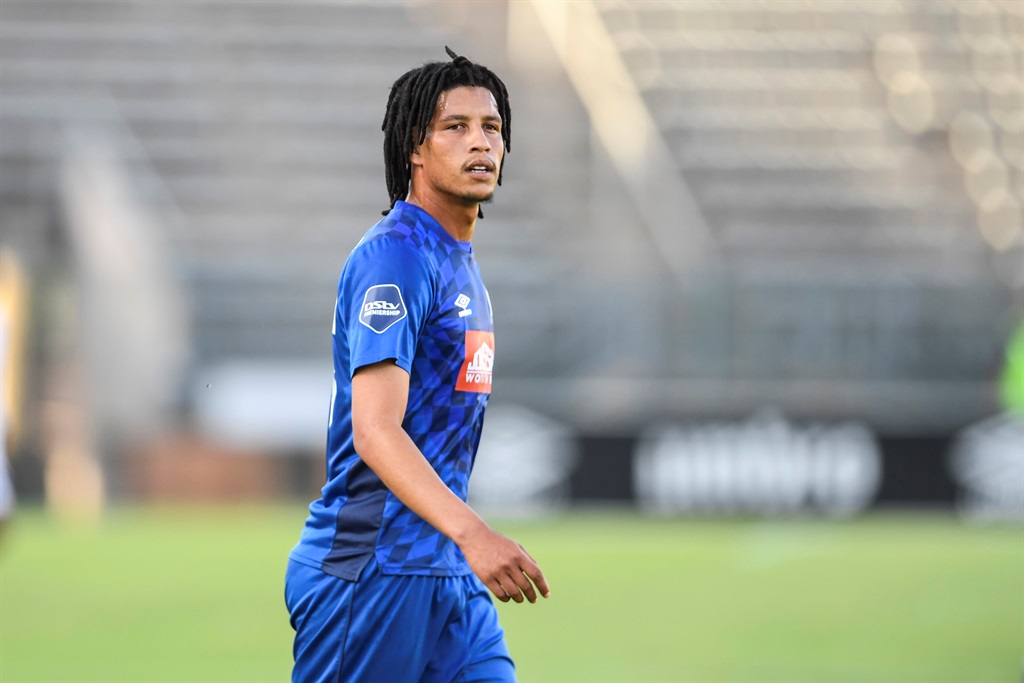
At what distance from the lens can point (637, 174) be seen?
21.5 metres

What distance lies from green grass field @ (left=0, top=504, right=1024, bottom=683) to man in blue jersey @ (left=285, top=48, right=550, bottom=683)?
435 centimetres

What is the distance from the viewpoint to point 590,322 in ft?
57.9

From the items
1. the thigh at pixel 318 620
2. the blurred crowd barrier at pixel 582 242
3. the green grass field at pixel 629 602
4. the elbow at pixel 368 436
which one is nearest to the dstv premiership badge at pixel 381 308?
the elbow at pixel 368 436

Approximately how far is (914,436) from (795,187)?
6.51 m

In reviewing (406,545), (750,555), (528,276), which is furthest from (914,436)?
(406,545)

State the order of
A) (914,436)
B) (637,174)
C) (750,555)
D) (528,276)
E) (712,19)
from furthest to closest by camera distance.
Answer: (712,19) → (637,174) → (528,276) → (914,436) → (750,555)

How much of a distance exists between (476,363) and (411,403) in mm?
198

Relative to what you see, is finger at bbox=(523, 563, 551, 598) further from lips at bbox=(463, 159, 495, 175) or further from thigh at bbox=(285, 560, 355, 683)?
lips at bbox=(463, 159, 495, 175)

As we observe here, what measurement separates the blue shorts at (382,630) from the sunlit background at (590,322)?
14.3 ft

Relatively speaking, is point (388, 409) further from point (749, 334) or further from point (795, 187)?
point (795, 187)

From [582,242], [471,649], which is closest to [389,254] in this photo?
[471,649]

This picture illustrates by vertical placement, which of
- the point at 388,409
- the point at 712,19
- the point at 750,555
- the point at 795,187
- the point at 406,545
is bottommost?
the point at 750,555

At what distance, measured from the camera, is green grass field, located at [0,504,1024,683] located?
8188mm

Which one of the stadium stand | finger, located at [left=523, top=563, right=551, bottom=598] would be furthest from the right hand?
the stadium stand
